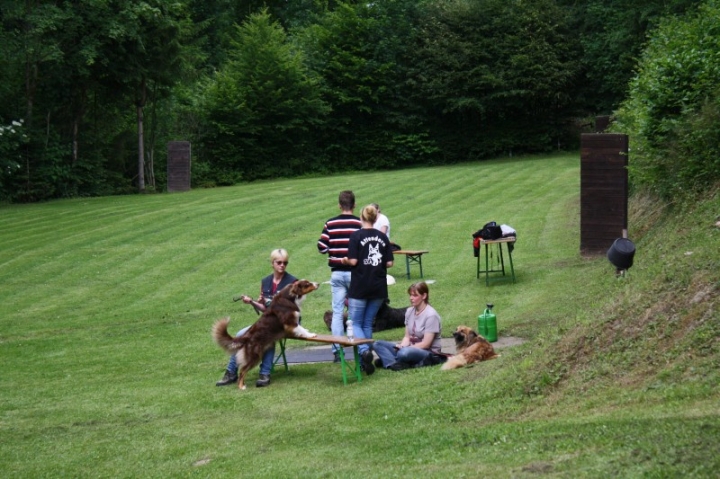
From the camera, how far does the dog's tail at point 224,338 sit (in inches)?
399

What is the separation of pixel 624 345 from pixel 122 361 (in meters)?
7.59

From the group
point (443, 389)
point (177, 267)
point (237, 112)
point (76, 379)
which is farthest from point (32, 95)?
point (443, 389)

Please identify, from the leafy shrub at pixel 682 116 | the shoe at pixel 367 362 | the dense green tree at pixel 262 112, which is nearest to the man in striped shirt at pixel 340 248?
A: the shoe at pixel 367 362

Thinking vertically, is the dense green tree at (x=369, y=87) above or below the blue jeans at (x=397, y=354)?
above

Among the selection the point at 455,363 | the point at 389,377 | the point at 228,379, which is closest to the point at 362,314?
the point at 389,377

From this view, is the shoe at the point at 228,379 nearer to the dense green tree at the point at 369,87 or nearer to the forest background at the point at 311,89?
the forest background at the point at 311,89

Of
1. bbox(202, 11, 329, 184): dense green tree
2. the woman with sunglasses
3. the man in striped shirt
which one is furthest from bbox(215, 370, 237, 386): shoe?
bbox(202, 11, 329, 184): dense green tree

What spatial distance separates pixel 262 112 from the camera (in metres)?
41.9

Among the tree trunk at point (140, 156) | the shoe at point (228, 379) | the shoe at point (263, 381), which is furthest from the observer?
the tree trunk at point (140, 156)

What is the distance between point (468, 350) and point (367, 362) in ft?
3.81

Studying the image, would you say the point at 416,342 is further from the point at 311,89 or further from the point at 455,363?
the point at 311,89

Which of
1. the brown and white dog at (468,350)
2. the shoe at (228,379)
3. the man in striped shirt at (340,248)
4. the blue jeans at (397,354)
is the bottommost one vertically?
the shoe at (228,379)

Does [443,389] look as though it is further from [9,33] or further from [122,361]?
[9,33]

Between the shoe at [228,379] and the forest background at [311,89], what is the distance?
24.3m
